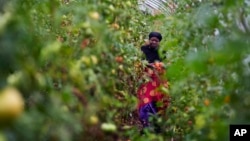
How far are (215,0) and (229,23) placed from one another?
0.30 meters

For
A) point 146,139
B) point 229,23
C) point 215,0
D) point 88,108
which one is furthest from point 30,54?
point 215,0

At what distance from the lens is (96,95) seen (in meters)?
1.74

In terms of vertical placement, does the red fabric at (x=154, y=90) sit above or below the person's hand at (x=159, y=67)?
below

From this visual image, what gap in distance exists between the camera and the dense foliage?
55.1 inches

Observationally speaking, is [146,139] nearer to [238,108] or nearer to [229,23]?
[238,108]

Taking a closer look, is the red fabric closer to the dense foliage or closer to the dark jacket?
the dense foliage

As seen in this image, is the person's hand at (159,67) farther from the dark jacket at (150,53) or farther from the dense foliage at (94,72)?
the dark jacket at (150,53)

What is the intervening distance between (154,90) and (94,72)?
1064 mm

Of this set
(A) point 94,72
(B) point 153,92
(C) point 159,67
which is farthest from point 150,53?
(A) point 94,72

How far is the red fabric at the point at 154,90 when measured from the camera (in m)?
2.88

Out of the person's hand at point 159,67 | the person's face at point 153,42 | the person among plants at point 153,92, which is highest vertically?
the person's face at point 153,42

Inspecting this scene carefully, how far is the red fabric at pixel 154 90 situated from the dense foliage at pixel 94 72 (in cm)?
26

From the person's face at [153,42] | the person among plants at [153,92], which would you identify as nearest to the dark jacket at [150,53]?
the person's face at [153,42]

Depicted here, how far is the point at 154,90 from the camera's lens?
2.88 m
